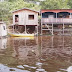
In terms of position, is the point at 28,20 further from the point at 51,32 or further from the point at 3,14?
the point at 3,14

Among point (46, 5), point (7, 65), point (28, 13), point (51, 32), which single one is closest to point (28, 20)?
point (28, 13)

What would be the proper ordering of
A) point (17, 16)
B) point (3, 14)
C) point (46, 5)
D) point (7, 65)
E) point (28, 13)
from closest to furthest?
point (7, 65) → point (28, 13) → point (17, 16) → point (3, 14) → point (46, 5)

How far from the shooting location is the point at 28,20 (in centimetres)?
3325

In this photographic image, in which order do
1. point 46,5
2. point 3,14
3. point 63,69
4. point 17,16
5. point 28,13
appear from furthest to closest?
point 46,5 < point 3,14 < point 17,16 < point 28,13 < point 63,69

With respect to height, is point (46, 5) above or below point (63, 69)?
above

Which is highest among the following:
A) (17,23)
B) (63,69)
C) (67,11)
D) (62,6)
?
(62,6)

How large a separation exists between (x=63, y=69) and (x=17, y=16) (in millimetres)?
28293

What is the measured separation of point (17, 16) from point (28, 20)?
3.54 meters

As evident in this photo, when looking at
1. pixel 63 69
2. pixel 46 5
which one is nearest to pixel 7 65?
pixel 63 69

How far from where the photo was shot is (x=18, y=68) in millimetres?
8492

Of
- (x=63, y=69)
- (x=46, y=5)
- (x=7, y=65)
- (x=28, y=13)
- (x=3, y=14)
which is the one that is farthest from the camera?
(x=46, y=5)

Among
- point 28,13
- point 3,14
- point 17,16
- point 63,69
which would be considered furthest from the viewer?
point 3,14

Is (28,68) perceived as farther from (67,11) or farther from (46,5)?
(46,5)

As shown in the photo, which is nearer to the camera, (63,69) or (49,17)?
(63,69)
